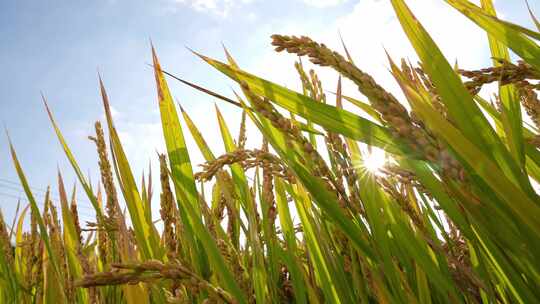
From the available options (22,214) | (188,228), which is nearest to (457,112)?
(188,228)

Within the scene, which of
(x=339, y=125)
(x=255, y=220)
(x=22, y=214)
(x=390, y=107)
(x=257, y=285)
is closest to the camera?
(x=390, y=107)

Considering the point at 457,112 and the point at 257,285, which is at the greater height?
the point at 457,112

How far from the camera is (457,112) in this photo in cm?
84

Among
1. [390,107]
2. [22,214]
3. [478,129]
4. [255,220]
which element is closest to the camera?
[390,107]

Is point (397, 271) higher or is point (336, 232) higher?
point (336, 232)

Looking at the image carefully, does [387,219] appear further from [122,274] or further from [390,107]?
[122,274]

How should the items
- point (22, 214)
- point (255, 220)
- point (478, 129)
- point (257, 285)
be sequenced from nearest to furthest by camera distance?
point (478, 129), point (257, 285), point (255, 220), point (22, 214)

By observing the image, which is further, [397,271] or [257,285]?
[257,285]

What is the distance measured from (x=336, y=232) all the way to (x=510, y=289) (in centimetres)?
40

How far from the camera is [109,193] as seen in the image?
1.41 m

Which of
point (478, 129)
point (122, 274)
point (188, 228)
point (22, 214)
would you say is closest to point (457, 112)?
point (478, 129)

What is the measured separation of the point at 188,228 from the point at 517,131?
882 mm

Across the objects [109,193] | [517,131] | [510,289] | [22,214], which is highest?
[22,214]

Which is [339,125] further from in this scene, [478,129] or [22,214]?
[22,214]
